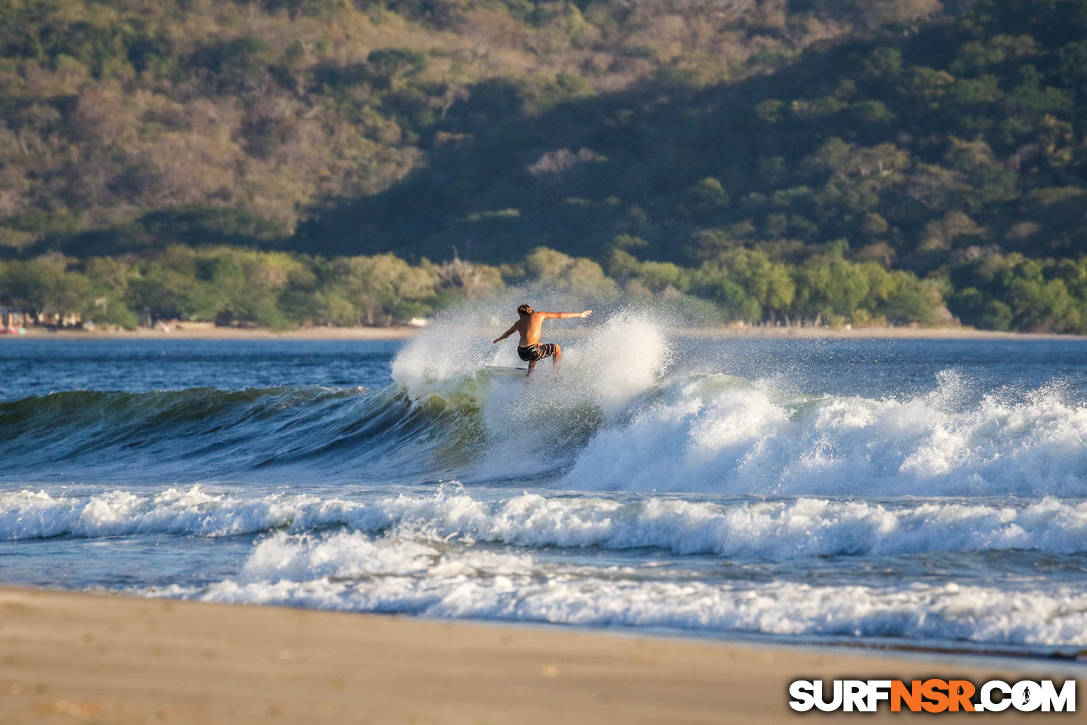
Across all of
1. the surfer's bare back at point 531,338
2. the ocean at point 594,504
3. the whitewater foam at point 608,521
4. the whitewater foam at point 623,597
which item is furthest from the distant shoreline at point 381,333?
the whitewater foam at point 623,597

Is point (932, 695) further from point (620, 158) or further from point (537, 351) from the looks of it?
point (620, 158)

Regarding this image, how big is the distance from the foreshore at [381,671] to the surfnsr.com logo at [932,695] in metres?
0.14

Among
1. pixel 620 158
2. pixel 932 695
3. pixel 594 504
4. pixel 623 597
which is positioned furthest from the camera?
pixel 620 158

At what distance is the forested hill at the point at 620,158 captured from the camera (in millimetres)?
150000

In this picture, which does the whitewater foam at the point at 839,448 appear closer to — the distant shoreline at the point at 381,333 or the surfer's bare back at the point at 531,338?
the surfer's bare back at the point at 531,338

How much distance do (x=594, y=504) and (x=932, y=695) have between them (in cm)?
726

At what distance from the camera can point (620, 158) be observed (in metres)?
181

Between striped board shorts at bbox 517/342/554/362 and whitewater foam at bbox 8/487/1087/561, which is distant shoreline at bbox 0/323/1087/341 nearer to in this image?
striped board shorts at bbox 517/342/554/362

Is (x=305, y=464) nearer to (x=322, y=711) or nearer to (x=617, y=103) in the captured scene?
(x=322, y=711)

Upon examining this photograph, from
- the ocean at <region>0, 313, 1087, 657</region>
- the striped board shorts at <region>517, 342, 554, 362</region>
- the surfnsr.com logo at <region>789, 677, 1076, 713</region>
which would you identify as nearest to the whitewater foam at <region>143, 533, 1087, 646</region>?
the ocean at <region>0, 313, 1087, 657</region>

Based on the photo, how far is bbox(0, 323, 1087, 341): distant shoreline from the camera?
5226 inches

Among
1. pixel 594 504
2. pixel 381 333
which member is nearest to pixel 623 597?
pixel 594 504

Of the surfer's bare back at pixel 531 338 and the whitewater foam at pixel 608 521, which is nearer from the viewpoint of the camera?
the whitewater foam at pixel 608 521

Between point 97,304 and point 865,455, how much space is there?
13864 cm
